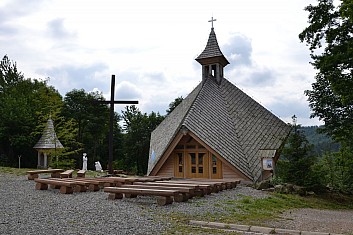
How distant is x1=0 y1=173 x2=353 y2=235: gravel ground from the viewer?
18.2ft

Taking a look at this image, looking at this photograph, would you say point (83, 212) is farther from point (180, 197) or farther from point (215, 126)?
point (215, 126)

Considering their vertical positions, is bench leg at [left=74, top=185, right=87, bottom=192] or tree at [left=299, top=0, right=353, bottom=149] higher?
tree at [left=299, top=0, right=353, bottom=149]

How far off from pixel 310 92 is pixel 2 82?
2874 centimetres

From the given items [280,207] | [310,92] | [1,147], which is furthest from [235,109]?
[1,147]

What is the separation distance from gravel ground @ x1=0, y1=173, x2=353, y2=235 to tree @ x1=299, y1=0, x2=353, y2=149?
6.03 meters

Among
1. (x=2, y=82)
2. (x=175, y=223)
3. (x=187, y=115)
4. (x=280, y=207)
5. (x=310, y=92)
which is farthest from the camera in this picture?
(x=2, y=82)

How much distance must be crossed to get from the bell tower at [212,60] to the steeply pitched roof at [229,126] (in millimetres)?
677

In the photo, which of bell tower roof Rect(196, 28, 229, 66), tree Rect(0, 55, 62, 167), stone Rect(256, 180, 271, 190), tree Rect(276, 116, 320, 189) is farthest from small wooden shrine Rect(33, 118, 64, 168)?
tree Rect(276, 116, 320, 189)

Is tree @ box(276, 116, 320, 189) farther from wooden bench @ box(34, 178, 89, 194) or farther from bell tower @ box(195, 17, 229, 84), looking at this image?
bell tower @ box(195, 17, 229, 84)

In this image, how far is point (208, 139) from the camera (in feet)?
53.7

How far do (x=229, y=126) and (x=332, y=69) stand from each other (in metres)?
6.85

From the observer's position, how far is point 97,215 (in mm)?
6680

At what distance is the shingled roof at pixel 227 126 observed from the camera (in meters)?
16.2

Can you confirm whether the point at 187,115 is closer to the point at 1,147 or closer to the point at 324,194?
the point at 324,194
